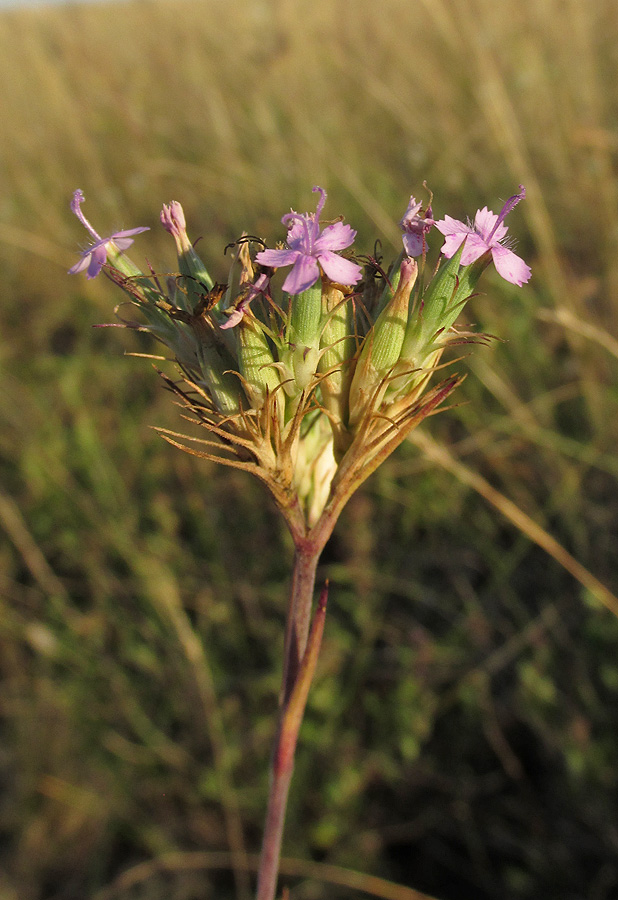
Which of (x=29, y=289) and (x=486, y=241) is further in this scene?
(x=29, y=289)

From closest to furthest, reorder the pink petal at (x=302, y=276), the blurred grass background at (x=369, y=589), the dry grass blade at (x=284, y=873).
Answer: the pink petal at (x=302, y=276), the dry grass blade at (x=284, y=873), the blurred grass background at (x=369, y=589)

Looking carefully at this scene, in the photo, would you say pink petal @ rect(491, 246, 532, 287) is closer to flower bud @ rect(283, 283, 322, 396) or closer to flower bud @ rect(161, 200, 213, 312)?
flower bud @ rect(283, 283, 322, 396)

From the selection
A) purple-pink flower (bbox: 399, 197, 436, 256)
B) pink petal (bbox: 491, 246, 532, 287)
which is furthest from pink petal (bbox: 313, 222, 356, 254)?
pink petal (bbox: 491, 246, 532, 287)

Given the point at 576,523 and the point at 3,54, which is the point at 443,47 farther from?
the point at 3,54

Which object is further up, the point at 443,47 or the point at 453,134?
the point at 443,47

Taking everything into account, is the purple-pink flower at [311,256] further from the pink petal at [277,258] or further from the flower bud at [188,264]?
the flower bud at [188,264]

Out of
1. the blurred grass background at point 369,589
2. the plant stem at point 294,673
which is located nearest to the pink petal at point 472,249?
the plant stem at point 294,673

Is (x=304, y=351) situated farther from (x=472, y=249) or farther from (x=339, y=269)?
(x=472, y=249)

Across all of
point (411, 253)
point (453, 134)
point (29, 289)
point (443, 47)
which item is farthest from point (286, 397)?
point (443, 47)

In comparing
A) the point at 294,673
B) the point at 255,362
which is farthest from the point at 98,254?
the point at 294,673
